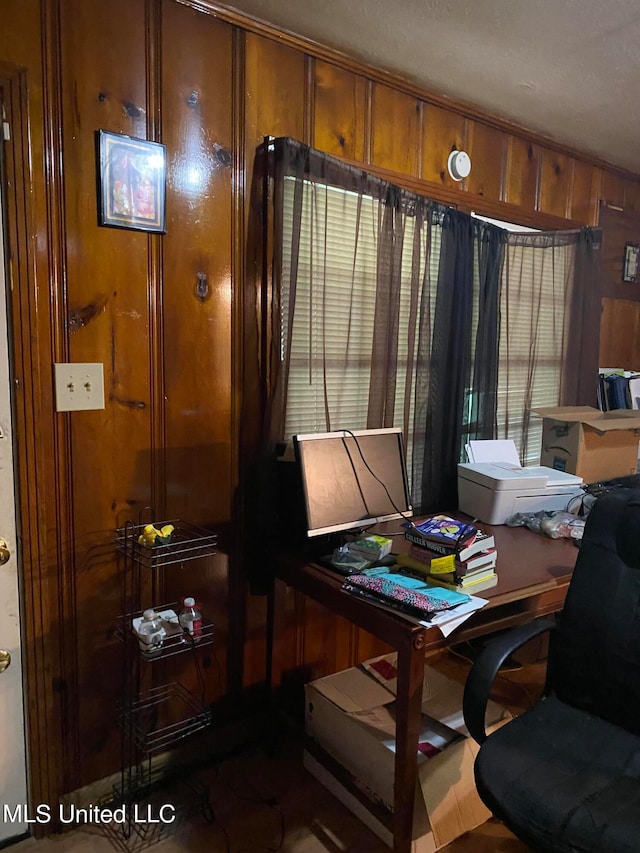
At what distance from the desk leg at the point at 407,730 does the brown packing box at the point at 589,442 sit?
1.51 m

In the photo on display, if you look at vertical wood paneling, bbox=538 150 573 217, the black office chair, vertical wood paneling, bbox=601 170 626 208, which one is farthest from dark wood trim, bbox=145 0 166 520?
vertical wood paneling, bbox=601 170 626 208

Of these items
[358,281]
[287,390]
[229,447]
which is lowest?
[229,447]

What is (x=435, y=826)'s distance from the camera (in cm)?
167

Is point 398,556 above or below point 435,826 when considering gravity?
above

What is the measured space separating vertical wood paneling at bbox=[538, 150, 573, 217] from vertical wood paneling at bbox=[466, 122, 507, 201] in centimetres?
32

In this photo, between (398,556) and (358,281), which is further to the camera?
(358,281)

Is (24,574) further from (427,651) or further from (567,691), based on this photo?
(567,691)

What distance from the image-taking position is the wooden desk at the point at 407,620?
146 centimetres

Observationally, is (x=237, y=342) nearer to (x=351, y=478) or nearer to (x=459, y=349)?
(x=351, y=478)

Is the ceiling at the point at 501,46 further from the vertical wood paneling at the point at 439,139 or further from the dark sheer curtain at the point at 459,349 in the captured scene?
the dark sheer curtain at the point at 459,349

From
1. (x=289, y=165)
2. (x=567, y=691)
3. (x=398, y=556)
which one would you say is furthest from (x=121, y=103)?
(x=567, y=691)

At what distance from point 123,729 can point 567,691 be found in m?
1.30
